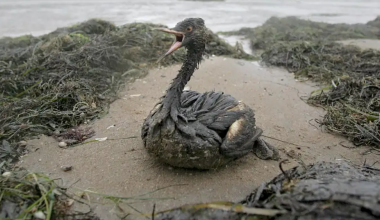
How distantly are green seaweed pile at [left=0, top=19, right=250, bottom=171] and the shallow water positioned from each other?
382 centimetres

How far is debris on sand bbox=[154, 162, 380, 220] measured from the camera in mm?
2377

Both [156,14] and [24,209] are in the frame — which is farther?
[156,14]

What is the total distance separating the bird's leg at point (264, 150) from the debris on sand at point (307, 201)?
0.85 m

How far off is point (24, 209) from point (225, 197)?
1.85 m

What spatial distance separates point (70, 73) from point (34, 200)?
311 cm

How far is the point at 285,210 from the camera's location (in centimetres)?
249

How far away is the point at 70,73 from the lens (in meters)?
5.57

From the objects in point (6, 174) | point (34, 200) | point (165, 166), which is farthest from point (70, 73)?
point (34, 200)

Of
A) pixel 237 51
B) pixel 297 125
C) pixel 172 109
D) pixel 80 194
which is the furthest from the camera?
pixel 237 51

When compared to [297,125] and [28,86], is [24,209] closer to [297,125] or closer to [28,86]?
[28,86]

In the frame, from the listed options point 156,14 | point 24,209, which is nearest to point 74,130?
point 24,209

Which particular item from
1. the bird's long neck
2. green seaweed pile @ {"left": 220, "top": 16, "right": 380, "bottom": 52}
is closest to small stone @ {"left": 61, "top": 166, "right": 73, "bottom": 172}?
the bird's long neck

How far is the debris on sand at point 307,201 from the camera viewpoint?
7.80 feet

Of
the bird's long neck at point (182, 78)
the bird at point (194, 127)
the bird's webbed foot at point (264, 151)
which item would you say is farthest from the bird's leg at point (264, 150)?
the bird's long neck at point (182, 78)
